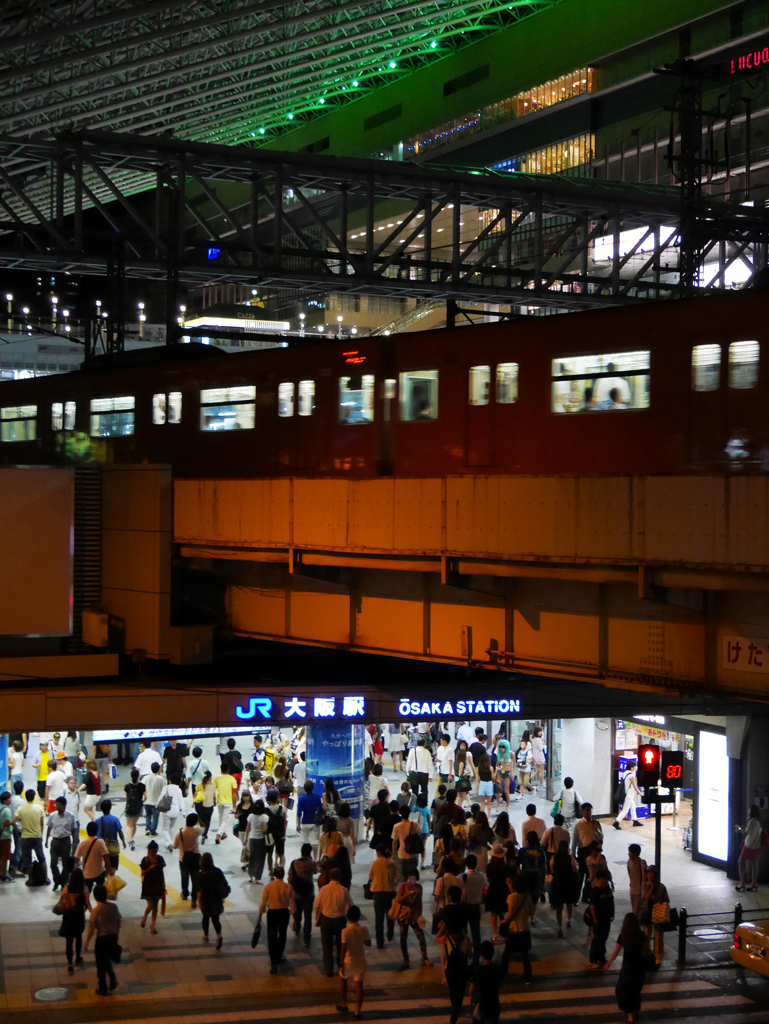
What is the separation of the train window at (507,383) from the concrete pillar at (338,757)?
22.3 feet

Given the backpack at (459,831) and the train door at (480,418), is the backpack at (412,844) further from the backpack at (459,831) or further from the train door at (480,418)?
the train door at (480,418)

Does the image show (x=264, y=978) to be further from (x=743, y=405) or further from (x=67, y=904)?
(x=743, y=405)

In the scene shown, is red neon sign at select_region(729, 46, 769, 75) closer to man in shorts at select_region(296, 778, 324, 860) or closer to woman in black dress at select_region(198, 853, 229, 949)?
man in shorts at select_region(296, 778, 324, 860)

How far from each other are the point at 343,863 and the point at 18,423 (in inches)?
623

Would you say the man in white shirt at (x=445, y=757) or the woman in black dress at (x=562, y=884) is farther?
the man in white shirt at (x=445, y=757)

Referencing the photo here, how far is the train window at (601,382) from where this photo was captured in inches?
515

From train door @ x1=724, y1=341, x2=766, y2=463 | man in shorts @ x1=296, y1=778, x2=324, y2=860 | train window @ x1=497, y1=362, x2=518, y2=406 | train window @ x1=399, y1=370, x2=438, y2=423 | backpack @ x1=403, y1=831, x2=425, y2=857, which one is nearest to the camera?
train door @ x1=724, y1=341, x2=766, y2=463

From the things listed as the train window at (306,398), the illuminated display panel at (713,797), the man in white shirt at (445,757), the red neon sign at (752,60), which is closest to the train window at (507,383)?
the train window at (306,398)

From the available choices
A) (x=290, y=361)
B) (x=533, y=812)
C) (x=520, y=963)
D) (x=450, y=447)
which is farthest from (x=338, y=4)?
(x=520, y=963)

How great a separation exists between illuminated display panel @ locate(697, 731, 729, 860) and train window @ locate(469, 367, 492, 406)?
8220 mm

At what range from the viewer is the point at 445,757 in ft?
76.4

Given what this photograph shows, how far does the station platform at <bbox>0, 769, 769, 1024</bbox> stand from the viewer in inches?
507

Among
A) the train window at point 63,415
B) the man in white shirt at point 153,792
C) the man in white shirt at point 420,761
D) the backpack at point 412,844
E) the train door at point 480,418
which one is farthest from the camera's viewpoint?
the train window at point 63,415

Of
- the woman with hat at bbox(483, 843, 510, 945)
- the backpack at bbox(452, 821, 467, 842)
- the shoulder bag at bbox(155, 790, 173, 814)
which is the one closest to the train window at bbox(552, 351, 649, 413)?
the woman with hat at bbox(483, 843, 510, 945)
